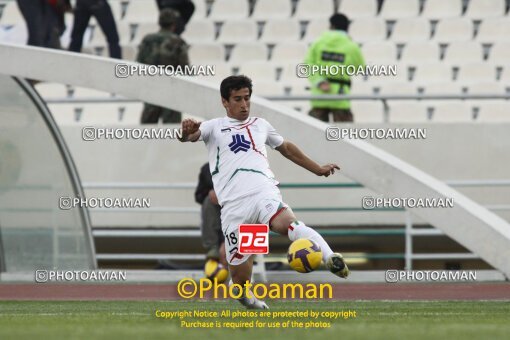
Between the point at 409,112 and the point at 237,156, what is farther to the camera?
the point at 409,112

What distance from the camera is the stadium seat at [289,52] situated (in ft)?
75.4

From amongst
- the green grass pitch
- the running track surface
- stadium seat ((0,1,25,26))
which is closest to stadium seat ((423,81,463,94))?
the running track surface

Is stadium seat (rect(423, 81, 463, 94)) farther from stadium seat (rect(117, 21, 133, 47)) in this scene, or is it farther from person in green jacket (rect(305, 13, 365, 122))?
stadium seat (rect(117, 21, 133, 47))

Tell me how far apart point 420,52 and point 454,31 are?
2.47 ft

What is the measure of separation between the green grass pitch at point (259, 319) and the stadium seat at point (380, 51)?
33.9ft

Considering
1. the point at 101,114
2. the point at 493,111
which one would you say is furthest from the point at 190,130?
the point at 101,114

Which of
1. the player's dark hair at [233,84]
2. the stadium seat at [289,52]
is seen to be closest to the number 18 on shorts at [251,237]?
the player's dark hair at [233,84]

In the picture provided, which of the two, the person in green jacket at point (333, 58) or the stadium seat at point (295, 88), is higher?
the person in green jacket at point (333, 58)

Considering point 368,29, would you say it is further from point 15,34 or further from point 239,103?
point 239,103

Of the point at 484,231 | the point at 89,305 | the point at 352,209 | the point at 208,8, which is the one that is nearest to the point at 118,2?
the point at 208,8

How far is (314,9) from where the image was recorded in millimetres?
23656

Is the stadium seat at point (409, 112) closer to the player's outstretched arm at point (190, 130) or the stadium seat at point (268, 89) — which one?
the stadium seat at point (268, 89)

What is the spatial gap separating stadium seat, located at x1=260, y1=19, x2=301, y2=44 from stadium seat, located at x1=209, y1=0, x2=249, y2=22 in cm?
55

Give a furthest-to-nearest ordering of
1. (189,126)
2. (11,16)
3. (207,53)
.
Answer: (11,16)
(207,53)
(189,126)
